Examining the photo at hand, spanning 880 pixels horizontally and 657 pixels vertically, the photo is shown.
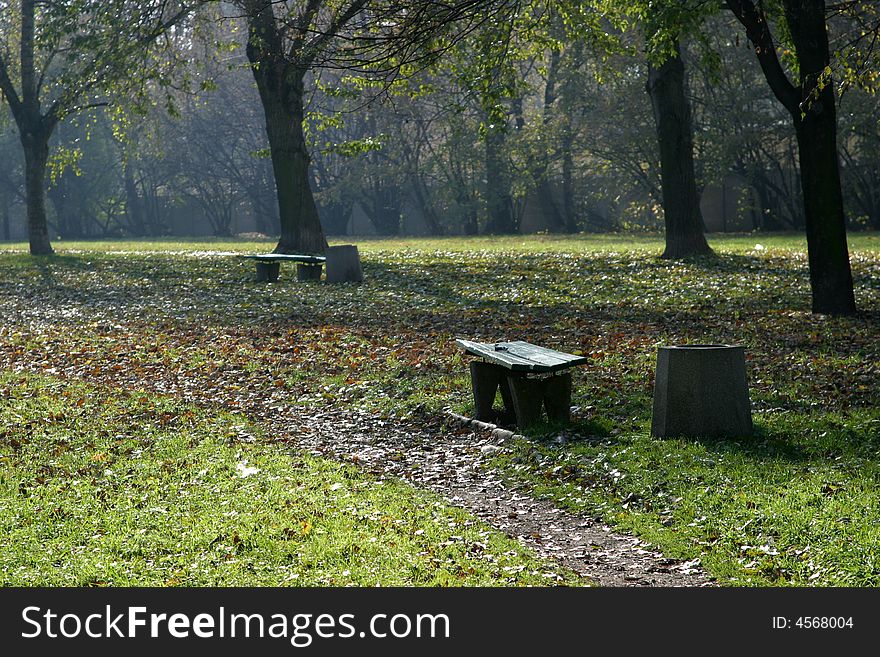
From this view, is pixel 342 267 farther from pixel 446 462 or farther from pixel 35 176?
pixel 35 176

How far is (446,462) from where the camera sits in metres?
8.38

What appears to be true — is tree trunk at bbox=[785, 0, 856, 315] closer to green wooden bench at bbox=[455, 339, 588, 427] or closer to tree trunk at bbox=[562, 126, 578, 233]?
green wooden bench at bbox=[455, 339, 588, 427]

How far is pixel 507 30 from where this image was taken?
19.1 metres

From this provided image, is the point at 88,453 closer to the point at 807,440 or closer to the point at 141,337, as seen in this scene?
the point at 807,440

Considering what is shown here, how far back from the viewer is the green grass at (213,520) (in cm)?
565

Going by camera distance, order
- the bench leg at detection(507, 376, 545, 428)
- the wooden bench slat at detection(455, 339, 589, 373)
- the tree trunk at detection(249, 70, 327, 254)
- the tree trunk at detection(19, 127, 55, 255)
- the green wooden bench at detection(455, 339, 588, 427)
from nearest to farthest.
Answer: the wooden bench slat at detection(455, 339, 589, 373) → the green wooden bench at detection(455, 339, 588, 427) → the bench leg at detection(507, 376, 545, 428) → the tree trunk at detection(249, 70, 327, 254) → the tree trunk at detection(19, 127, 55, 255)

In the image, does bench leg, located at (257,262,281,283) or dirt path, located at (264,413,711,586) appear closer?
dirt path, located at (264,413,711,586)

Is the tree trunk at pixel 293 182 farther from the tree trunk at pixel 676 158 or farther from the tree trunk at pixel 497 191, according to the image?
the tree trunk at pixel 497 191

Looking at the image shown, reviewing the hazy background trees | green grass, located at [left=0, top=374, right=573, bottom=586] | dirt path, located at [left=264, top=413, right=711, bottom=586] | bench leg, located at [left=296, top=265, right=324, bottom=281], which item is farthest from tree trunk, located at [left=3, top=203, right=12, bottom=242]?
dirt path, located at [left=264, top=413, right=711, bottom=586]

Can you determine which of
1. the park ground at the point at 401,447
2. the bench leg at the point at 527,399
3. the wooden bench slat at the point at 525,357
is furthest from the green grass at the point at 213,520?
the bench leg at the point at 527,399

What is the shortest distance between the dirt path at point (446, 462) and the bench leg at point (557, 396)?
523 millimetres

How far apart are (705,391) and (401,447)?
2403 millimetres

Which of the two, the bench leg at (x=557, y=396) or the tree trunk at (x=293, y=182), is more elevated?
the tree trunk at (x=293, y=182)

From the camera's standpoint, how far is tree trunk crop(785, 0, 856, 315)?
13977mm
